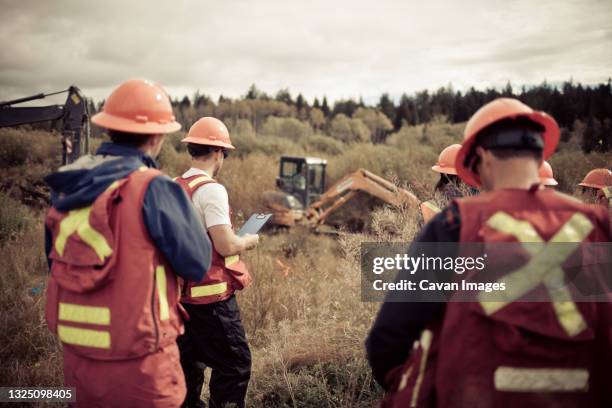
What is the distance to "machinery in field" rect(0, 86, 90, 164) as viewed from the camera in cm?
723

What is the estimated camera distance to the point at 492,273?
1.32 meters

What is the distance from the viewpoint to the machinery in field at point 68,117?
7.23m

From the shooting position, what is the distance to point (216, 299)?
268 cm

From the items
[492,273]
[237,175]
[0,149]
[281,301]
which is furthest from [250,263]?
[0,149]

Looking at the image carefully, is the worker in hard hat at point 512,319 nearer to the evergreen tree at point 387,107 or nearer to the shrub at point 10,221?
the shrub at point 10,221

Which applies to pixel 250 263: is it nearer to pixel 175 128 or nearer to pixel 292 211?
pixel 175 128

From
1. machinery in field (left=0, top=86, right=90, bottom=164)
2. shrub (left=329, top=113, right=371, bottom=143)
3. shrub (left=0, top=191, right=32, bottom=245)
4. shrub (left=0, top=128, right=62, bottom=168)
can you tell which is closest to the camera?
machinery in field (left=0, top=86, right=90, bottom=164)

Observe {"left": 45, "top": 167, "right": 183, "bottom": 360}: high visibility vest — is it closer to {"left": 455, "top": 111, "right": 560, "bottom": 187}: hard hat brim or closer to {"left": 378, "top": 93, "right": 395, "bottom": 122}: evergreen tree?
{"left": 455, "top": 111, "right": 560, "bottom": 187}: hard hat brim

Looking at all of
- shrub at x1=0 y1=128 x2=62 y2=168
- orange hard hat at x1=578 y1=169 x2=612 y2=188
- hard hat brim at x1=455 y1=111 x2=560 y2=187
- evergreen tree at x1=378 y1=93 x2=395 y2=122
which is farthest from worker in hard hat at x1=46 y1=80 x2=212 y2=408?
evergreen tree at x1=378 y1=93 x2=395 y2=122

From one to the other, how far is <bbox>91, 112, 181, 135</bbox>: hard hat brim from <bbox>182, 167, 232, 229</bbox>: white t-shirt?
64cm

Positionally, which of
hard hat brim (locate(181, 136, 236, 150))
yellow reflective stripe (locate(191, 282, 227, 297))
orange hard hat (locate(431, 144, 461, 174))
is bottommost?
yellow reflective stripe (locate(191, 282, 227, 297))

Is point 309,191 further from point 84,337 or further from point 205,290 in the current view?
point 84,337

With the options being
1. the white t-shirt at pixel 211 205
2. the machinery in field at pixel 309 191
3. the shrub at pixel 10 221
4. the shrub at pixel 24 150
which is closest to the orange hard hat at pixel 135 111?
the white t-shirt at pixel 211 205

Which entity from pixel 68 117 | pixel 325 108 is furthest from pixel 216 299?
pixel 325 108
